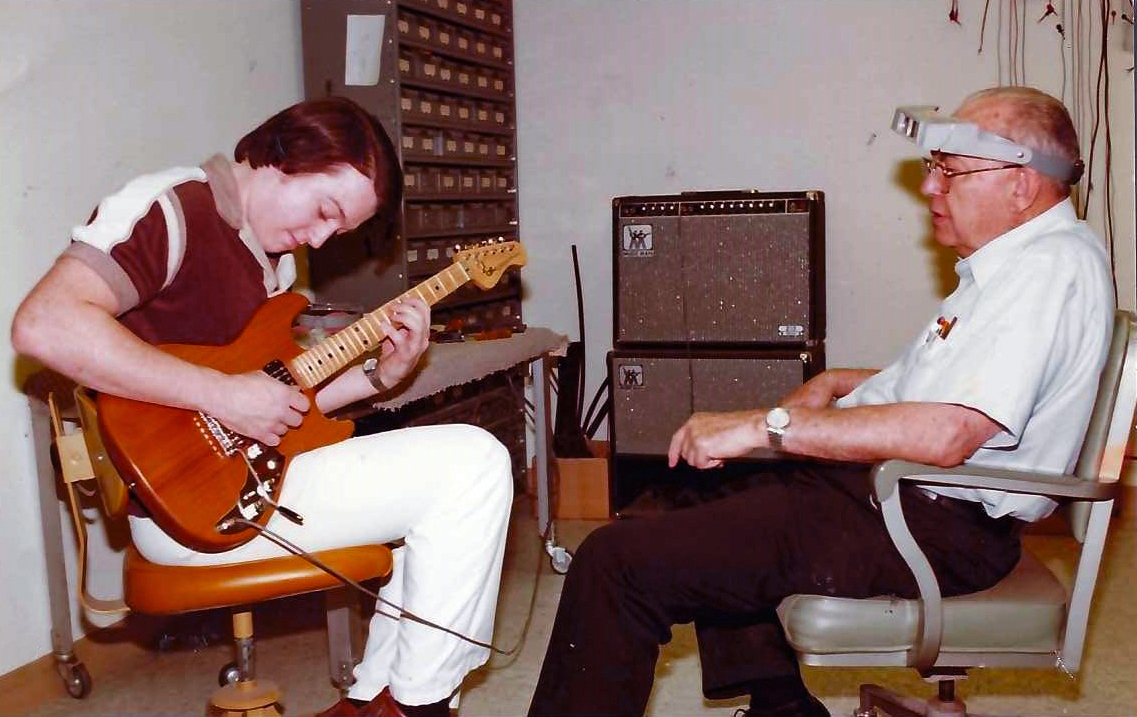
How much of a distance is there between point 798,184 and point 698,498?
1.11 meters

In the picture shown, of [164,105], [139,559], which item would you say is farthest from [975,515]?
[164,105]

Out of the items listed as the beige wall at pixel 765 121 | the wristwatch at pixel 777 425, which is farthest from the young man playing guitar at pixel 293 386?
the beige wall at pixel 765 121

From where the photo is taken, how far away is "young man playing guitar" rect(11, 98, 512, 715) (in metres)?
1.55

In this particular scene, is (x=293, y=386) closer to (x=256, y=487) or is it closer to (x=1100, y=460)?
(x=256, y=487)

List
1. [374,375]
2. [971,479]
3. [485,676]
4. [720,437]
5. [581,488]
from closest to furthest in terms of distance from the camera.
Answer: [971,479] → [720,437] → [374,375] → [485,676] → [581,488]

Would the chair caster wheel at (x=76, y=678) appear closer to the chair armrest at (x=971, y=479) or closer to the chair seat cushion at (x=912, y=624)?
the chair seat cushion at (x=912, y=624)

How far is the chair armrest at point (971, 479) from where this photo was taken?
1478 mm

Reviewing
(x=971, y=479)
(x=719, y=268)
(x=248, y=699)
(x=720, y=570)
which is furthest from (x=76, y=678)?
(x=719, y=268)

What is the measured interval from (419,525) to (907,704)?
931mm

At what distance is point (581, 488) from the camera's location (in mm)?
3572

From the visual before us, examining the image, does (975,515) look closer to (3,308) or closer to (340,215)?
(340,215)

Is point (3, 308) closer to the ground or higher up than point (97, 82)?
closer to the ground

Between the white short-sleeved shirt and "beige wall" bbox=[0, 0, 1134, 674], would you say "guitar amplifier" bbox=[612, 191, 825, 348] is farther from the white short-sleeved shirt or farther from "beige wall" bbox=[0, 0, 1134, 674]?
the white short-sleeved shirt

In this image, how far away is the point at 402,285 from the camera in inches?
117
